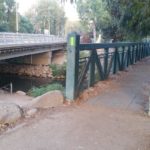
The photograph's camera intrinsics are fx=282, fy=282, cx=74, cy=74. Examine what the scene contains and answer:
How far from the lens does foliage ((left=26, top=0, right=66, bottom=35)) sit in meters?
Answer: 73.5

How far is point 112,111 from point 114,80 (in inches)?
150

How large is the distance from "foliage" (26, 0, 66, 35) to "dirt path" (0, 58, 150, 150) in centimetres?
6710

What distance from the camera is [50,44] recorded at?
1325 inches

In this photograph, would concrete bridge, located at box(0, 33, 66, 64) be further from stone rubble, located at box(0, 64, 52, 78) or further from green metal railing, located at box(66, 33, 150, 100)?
green metal railing, located at box(66, 33, 150, 100)

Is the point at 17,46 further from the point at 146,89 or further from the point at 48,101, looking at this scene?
the point at 48,101

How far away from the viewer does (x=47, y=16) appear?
73375 millimetres

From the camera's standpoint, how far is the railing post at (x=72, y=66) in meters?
6.44

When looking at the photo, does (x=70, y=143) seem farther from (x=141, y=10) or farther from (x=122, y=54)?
(x=122, y=54)

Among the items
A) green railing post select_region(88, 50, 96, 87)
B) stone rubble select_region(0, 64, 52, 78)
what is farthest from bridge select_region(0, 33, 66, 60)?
green railing post select_region(88, 50, 96, 87)

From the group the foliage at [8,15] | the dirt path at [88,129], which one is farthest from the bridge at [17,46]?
the foliage at [8,15]

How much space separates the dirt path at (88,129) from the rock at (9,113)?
0.31 meters

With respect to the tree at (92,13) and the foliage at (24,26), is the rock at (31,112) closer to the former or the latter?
the tree at (92,13)

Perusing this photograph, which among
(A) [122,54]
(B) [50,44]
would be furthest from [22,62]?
(A) [122,54]

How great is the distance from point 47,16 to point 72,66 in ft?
226
